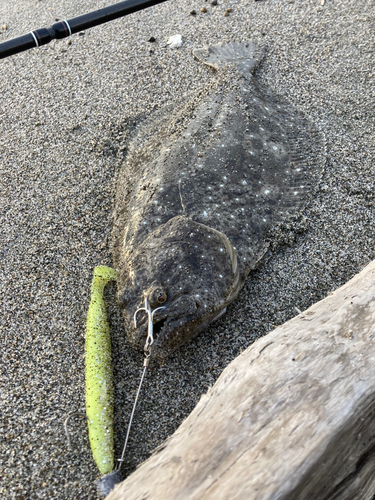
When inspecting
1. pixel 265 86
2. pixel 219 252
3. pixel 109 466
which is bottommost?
pixel 109 466

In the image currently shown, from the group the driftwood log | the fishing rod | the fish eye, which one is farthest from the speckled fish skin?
the fishing rod

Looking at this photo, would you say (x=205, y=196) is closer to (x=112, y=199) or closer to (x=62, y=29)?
(x=112, y=199)

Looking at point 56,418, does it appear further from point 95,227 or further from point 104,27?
point 104,27

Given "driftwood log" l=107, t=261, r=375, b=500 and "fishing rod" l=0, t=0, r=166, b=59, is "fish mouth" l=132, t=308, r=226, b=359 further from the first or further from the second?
"fishing rod" l=0, t=0, r=166, b=59

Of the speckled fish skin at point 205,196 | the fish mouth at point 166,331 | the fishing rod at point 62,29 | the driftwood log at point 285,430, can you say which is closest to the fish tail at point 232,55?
the speckled fish skin at point 205,196

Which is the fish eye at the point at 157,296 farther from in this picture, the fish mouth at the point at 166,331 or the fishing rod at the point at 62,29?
the fishing rod at the point at 62,29

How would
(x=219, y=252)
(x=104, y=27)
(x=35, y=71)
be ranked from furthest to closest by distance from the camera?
1. (x=104, y=27)
2. (x=35, y=71)
3. (x=219, y=252)

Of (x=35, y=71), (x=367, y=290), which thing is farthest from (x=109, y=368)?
(x=35, y=71)
